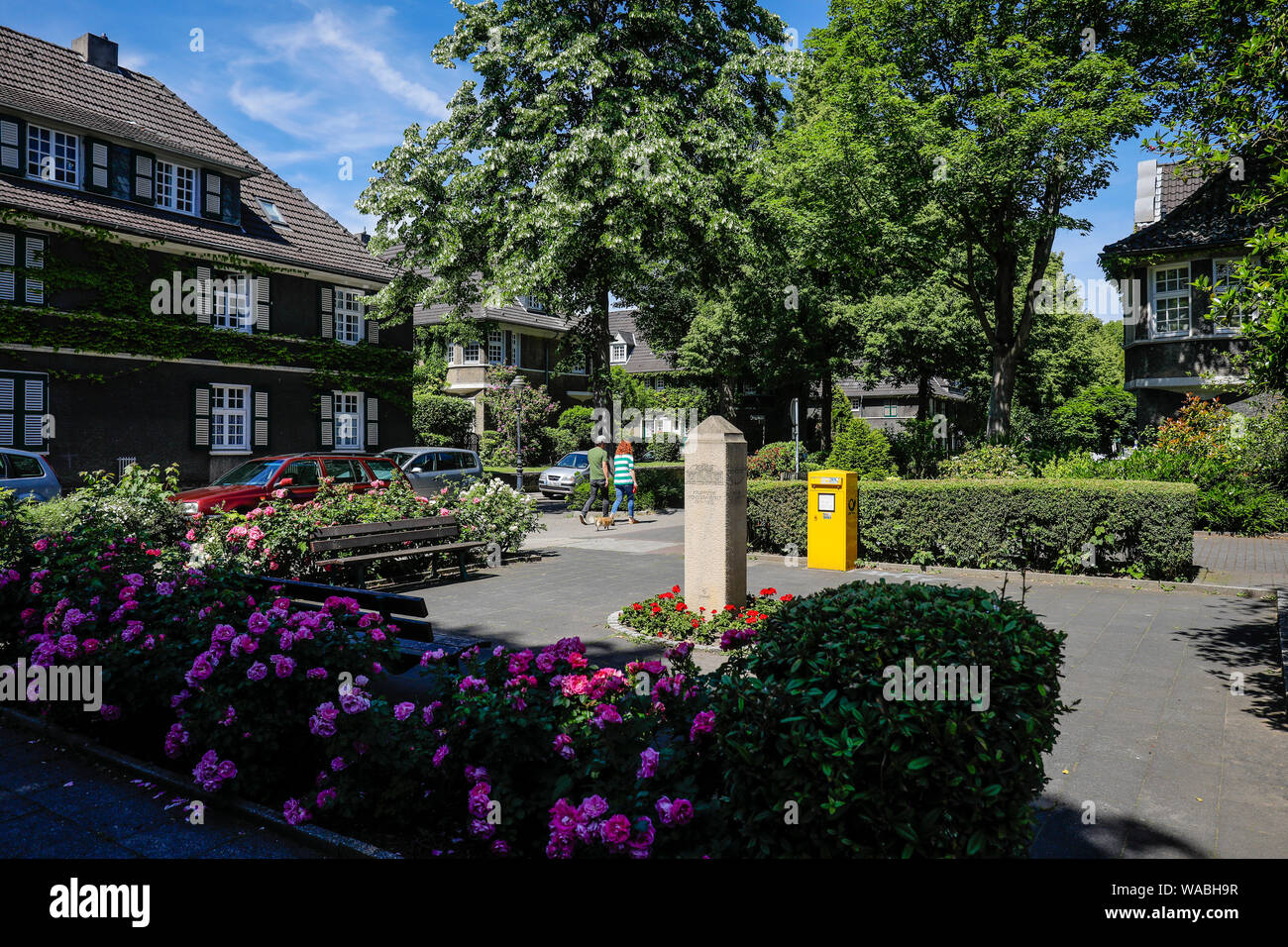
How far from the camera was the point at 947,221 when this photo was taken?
64.3 feet

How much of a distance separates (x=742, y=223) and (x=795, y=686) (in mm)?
20234

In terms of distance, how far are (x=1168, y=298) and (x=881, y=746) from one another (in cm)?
2600

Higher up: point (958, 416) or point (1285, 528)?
point (958, 416)

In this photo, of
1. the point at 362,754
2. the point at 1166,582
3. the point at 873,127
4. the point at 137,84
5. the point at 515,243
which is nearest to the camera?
the point at 362,754

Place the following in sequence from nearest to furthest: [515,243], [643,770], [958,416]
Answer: [643,770] → [515,243] → [958,416]

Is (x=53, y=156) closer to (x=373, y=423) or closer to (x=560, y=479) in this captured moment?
(x=373, y=423)

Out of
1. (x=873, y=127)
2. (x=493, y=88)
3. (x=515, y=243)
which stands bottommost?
(x=515, y=243)

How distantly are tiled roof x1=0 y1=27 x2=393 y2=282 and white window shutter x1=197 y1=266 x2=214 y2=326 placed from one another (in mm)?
772

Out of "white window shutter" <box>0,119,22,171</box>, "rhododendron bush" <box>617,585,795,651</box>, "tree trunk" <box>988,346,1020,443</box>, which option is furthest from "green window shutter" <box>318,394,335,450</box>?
"rhododendron bush" <box>617,585,795,651</box>

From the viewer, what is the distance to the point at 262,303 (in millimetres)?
25812

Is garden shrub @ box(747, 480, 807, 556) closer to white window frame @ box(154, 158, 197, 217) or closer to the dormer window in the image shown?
white window frame @ box(154, 158, 197, 217)

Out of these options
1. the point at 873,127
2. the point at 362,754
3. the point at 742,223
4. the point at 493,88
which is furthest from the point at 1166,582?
the point at 493,88

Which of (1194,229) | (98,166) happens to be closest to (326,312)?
(98,166)
